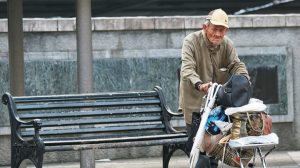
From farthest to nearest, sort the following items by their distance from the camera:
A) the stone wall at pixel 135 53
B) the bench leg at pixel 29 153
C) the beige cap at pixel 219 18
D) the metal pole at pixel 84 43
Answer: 1. the stone wall at pixel 135 53
2. the metal pole at pixel 84 43
3. the bench leg at pixel 29 153
4. the beige cap at pixel 219 18

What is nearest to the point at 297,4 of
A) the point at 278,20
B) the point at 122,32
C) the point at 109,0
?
the point at 109,0

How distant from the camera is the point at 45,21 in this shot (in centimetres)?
812

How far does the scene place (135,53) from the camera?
830 cm

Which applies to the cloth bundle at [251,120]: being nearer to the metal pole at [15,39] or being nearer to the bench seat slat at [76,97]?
the bench seat slat at [76,97]

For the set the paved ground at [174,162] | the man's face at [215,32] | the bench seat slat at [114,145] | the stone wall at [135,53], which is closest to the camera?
the man's face at [215,32]

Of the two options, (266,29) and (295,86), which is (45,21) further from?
(295,86)

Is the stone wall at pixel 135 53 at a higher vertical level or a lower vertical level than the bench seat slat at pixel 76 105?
higher

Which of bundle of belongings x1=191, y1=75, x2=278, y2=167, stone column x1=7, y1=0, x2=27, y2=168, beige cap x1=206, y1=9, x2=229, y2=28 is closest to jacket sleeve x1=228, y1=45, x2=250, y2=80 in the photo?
beige cap x1=206, y1=9, x2=229, y2=28

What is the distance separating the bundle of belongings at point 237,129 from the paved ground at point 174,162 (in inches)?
126

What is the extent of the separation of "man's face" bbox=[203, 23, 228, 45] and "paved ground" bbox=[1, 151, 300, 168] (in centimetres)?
286

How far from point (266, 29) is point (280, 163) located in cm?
207

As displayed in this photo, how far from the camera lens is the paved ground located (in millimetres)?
7469

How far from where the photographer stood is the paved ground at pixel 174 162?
7469 mm

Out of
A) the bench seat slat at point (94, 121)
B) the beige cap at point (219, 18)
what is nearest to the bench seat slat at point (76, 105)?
the bench seat slat at point (94, 121)
